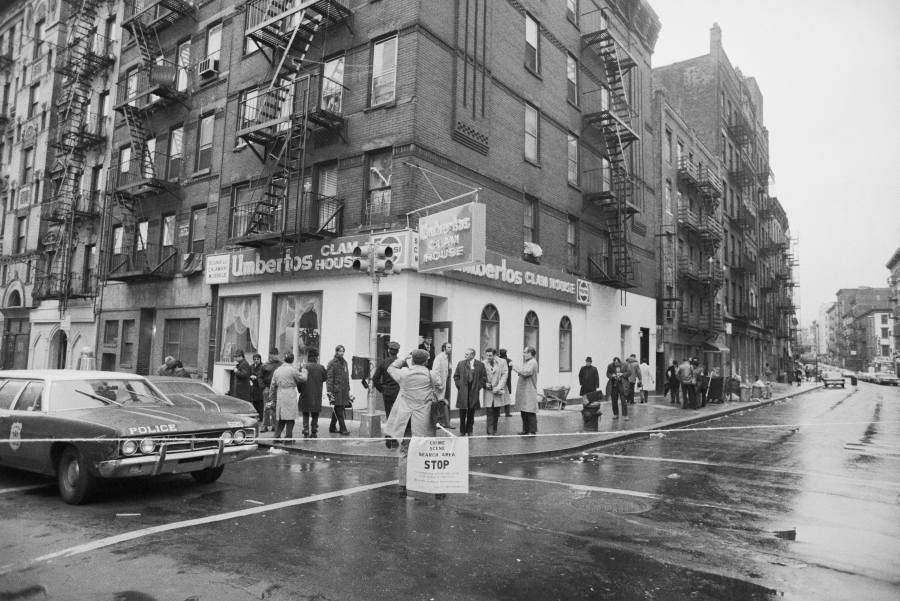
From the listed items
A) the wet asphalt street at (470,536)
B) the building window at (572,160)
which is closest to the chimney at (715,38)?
the building window at (572,160)

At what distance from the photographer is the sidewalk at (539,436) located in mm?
10648

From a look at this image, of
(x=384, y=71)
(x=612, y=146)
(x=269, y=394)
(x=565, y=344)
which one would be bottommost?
(x=269, y=394)

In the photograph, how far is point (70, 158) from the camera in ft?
91.1

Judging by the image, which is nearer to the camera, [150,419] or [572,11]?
[150,419]

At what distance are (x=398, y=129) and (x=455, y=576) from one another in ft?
43.6

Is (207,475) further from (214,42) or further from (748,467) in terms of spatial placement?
(214,42)

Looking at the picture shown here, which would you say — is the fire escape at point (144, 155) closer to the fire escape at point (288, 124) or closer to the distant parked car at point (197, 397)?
the fire escape at point (288, 124)

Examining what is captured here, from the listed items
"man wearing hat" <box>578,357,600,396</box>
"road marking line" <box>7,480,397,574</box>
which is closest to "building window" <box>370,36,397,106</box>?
"man wearing hat" <box>578,357,600,396</box>

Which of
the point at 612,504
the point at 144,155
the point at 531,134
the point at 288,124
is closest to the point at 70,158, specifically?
the point at 144,155

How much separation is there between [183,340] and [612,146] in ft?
62.7

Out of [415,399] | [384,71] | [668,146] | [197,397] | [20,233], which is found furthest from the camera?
[20,233]

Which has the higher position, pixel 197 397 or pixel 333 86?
pixel 333 86

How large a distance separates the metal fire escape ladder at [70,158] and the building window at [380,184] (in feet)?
57.3

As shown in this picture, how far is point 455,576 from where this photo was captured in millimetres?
4617
